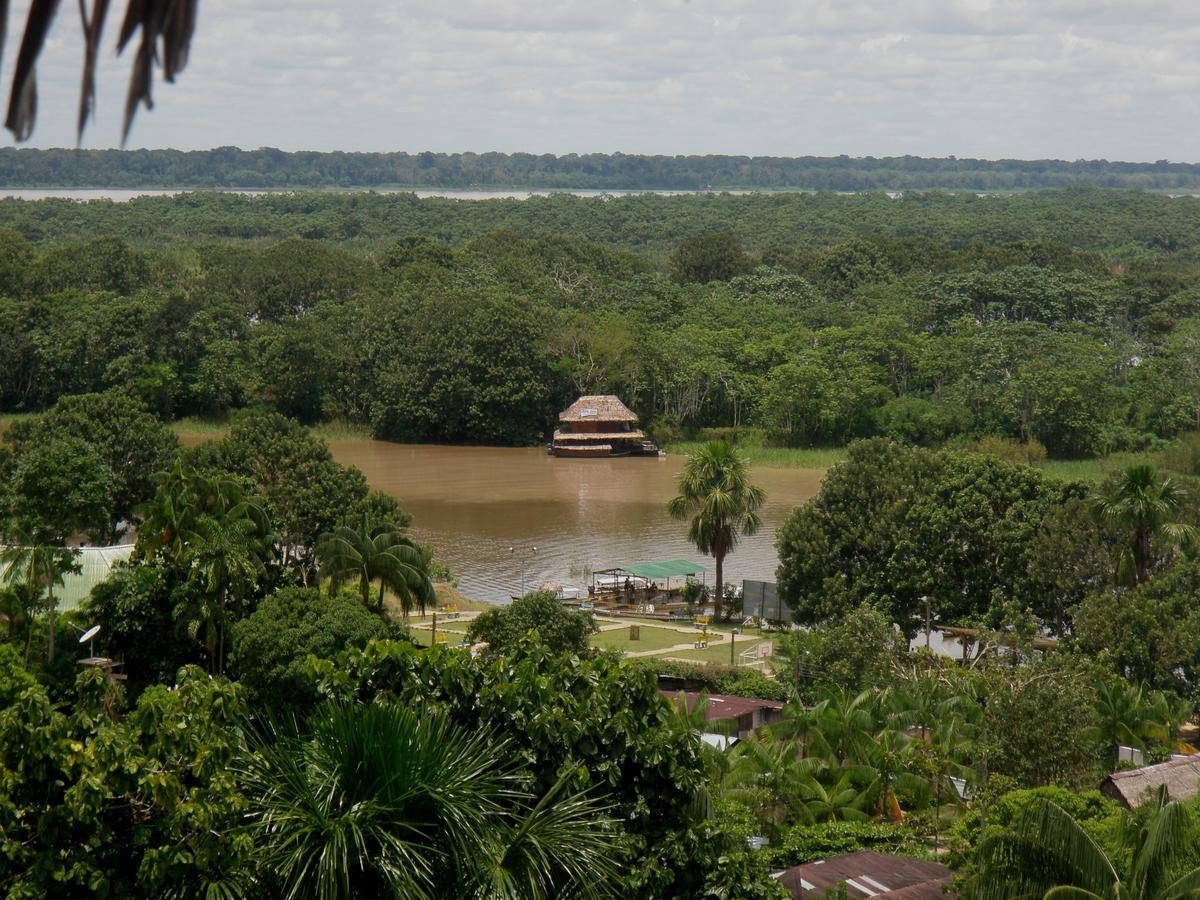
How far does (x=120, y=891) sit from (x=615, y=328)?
186 ft

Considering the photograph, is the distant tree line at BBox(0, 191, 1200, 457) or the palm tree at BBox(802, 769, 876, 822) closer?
the palm tree at BBox(802, 769, 876, 822)

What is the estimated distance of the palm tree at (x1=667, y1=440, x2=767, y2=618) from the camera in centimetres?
3469

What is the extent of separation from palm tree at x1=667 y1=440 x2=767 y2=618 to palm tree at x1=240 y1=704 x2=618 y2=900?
23.8 meters

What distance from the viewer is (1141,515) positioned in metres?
27.4

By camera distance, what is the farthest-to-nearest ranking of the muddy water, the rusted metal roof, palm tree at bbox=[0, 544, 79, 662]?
the muddy water → palm tree at bbox=[0, 544, 79, 662] → the rusted metal roof

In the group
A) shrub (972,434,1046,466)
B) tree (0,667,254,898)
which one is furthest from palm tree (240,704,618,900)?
shrub (972,434,1046,466)

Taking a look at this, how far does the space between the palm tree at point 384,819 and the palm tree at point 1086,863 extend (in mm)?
3467

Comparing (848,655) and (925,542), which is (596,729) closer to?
(848,655)

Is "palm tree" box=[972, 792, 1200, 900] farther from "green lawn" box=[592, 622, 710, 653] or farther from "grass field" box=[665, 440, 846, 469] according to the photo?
"grass field" box=[665, 440, 846, 469]

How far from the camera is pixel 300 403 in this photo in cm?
6550

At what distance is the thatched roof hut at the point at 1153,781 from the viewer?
18.5 m

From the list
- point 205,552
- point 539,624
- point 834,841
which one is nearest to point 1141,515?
point 539,624

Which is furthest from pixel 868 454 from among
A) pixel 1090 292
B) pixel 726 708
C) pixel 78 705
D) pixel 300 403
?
pixel 1090 292

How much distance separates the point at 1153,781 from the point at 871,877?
5281mm
